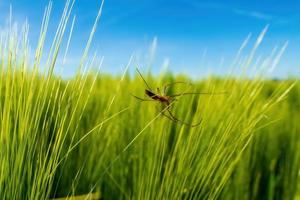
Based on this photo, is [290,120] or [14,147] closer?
[14,147]

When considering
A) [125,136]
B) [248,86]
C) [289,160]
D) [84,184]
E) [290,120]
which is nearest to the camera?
[248,86]

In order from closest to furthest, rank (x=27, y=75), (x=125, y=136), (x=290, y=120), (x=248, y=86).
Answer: (x=27, y=75), (x=248, y=86), (x=125, y=136), (x=290, y=120)

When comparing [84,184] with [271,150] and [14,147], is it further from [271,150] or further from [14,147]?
[271,150]

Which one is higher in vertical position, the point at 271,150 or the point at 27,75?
the point at 27,75

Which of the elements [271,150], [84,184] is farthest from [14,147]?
[271,150]

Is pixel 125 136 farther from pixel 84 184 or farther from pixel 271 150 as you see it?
pixel 271 150

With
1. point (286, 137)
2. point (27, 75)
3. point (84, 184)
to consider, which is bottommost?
point (84, 184)
